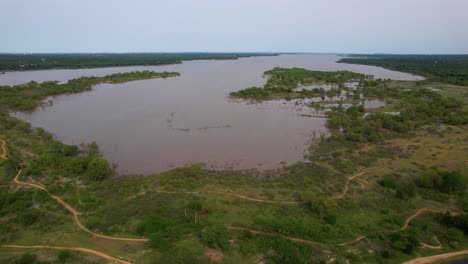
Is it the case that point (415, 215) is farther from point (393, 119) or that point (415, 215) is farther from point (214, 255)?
point (393, 119)

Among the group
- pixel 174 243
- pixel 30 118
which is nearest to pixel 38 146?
pixel 30 118

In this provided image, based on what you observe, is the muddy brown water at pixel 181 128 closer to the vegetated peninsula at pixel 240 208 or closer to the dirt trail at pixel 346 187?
the vegetated peninsula at pixel 240 208

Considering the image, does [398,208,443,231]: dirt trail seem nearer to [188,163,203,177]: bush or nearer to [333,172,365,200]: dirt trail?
[333,172,365,200]: dirt trail

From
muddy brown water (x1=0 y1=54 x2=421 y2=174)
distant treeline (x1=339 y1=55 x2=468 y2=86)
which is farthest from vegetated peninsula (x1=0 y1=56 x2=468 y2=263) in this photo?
distant treeline (x1=339 y1=55 x2=468 y2=86)

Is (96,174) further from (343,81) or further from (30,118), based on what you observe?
(343,81)

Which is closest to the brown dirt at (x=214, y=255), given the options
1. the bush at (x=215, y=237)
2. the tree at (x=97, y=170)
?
the bush at (x=215, y=237)
